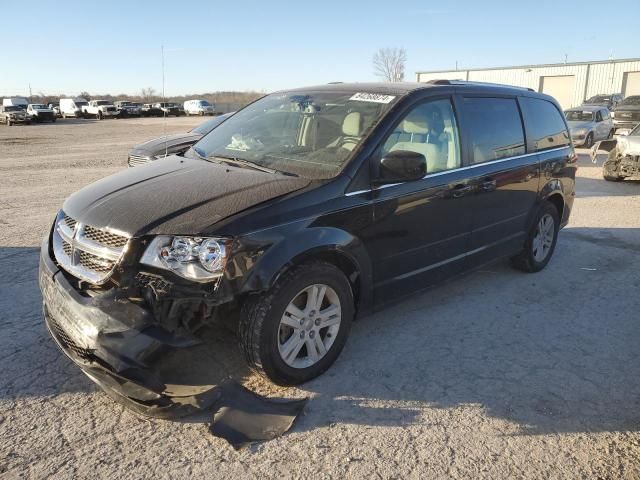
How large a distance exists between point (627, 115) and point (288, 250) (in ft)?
80.8

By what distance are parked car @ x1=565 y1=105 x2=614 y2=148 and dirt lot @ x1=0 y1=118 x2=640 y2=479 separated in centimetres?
1497

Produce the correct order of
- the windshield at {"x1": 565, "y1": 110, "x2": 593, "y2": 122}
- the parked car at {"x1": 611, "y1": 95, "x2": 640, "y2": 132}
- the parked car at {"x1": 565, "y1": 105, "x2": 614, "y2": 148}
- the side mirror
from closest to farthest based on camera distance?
the side mirror
the parked car at {"x1": 565, "y1": 105, "x2": 614, "y2": 148}
the windshield at {"x1": 565, "y1": 110, "x2": 593, "y2": 122}
the parked car at {"x1": 611, "y1": 95, "x2": 640, "y2": 132}

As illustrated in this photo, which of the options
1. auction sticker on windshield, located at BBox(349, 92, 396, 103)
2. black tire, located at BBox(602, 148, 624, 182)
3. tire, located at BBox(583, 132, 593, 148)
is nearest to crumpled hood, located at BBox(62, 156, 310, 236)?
auction sticker on windshield, located at BBox(349, 92, 396, 103)

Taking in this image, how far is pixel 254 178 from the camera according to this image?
11.3 ft

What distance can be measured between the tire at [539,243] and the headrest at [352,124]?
2550mm

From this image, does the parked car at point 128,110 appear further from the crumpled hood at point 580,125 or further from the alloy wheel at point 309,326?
the alloy wheel at point 309,326

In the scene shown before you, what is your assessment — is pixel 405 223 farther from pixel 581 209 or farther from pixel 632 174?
pixel 632 174

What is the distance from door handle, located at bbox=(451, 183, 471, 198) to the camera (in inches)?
161

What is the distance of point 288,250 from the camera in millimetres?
2994

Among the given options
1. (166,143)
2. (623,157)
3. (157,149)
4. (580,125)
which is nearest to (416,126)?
(157,149)

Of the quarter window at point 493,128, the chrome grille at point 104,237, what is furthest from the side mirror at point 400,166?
the chrome grille at point 104,237

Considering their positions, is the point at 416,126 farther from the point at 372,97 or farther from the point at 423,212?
the point at 423,212

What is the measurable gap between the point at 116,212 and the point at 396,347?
7.05ft

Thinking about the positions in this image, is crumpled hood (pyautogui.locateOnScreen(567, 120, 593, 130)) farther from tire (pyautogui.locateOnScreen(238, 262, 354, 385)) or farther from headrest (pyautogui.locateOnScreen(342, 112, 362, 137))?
tire (pyautogui.locateOnScreen(238, 262, 354, 385))
